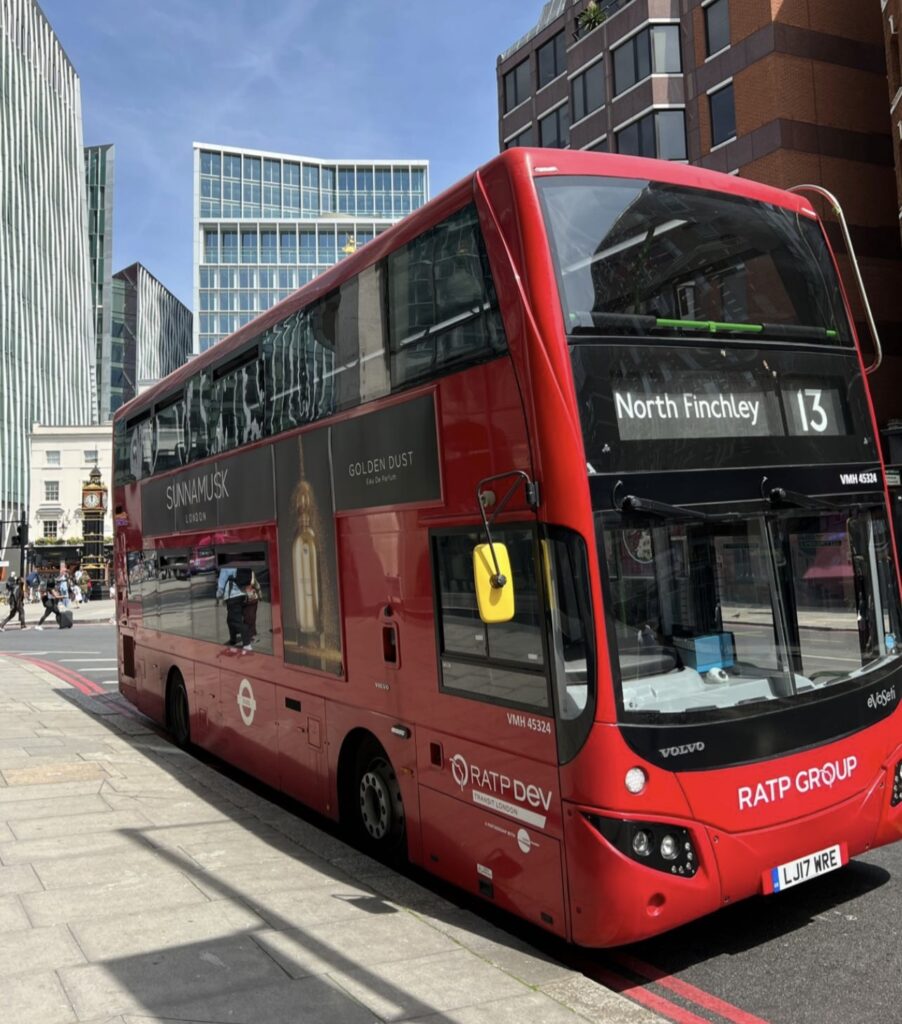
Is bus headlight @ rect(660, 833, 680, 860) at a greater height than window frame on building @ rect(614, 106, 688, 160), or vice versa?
window frame on building @ rect(614, 106, 688, 160)

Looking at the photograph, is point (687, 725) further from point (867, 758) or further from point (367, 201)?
point (367, 201)

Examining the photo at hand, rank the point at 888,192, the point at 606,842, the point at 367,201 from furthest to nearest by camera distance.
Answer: the point at 367,201 → the point at 888,192 → the point at 606,842

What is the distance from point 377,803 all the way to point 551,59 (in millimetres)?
39414

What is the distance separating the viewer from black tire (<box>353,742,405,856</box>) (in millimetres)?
6039

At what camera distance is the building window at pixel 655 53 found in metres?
32.3

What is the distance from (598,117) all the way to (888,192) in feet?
35.6

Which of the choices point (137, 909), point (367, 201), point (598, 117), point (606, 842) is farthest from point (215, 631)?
point (367, 201)

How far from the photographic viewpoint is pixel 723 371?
4.84 metres

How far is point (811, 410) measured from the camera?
5.12 metres

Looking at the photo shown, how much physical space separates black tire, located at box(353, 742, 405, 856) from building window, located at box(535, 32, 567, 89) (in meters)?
37.9

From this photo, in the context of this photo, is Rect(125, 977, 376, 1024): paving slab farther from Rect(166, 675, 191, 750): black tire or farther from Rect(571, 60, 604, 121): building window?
Rect(571, 60, 604, 121): building window

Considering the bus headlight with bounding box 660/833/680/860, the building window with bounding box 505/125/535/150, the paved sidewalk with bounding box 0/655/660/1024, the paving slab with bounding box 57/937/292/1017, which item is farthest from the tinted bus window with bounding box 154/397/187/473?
the building window with bounding box 505/125/535/150

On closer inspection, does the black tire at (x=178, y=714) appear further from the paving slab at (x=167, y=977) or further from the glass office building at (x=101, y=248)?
the glass office building at (x=101, y=248)

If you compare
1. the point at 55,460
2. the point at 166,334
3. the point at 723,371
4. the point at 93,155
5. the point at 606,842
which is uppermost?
the point at 93,155
